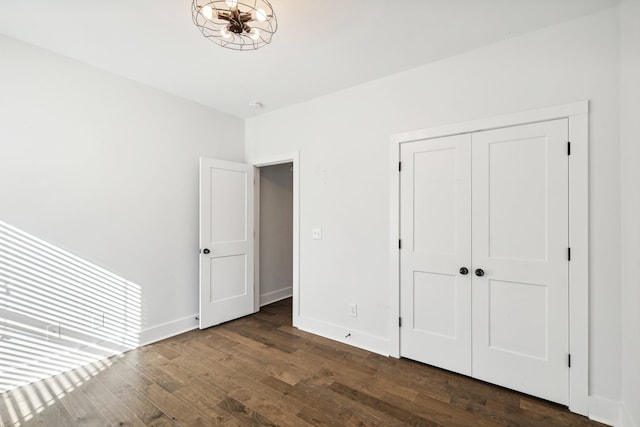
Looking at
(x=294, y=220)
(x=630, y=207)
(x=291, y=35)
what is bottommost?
(x=294, y=220)

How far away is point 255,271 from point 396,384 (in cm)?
235

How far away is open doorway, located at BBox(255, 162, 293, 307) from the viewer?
433 cm

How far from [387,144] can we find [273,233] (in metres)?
2.46

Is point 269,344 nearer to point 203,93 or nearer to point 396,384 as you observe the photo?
point 396,384

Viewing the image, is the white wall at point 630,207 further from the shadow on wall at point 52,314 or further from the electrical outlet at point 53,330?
the electrical outlet at point 53,330

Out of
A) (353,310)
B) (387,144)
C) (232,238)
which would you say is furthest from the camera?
(232,238)

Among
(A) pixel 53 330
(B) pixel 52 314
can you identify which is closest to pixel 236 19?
(B) pixel 52 314

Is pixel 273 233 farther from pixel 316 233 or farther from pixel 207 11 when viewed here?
pixel 207 11

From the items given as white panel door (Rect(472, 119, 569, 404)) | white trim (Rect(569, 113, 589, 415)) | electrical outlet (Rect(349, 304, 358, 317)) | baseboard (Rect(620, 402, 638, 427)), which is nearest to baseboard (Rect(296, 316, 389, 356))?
electrical outlet (Rect(349, 304, 358, 317))

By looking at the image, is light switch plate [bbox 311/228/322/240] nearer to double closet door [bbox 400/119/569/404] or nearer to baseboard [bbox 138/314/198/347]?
double closet door [bbox 400/119/569/404]

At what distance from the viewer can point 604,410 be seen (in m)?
1.84

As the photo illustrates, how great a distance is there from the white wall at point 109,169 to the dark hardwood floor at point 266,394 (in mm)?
732

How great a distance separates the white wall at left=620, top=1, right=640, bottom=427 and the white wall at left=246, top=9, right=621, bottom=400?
0.20 feet

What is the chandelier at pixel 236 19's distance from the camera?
5.62 feet
